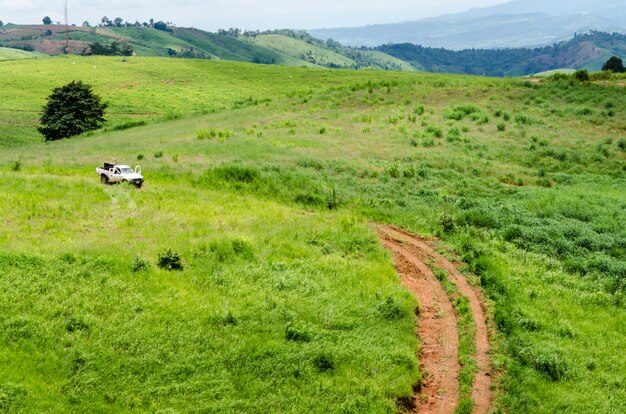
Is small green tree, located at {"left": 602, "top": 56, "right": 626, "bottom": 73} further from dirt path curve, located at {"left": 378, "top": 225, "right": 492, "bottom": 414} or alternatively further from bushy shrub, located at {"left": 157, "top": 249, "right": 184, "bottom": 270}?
bushy shrub, located at {"left": 157, "top": 249, "right": 184, "bottom": 270}

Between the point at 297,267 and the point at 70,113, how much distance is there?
56475 millimetres

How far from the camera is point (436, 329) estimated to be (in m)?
17.9

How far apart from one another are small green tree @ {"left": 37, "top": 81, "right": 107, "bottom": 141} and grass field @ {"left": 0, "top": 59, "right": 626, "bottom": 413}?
26749mm

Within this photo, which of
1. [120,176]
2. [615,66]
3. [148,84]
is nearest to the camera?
[120,176]

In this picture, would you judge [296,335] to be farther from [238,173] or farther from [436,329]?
[238,173]

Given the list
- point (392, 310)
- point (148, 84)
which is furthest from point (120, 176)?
point (148, 84)

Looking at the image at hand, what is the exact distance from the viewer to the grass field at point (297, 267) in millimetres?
14242

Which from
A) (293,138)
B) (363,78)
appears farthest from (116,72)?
(293,138)

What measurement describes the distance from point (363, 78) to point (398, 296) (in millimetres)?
87970

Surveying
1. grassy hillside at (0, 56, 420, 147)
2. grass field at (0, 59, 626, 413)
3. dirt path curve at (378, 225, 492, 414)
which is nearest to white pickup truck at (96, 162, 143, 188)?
grass field at (0, 59, 626, 413)

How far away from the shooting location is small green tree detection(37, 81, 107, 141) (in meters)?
64.6

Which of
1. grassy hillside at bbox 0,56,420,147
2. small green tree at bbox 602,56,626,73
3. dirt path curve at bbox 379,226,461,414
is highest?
small green tree at bbox 602,56,626,73

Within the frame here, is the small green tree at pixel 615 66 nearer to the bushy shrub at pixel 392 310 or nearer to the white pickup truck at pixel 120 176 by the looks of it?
the white pickup truck at pixel 120 176

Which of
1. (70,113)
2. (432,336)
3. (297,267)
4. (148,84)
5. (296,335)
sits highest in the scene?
(148,84)
